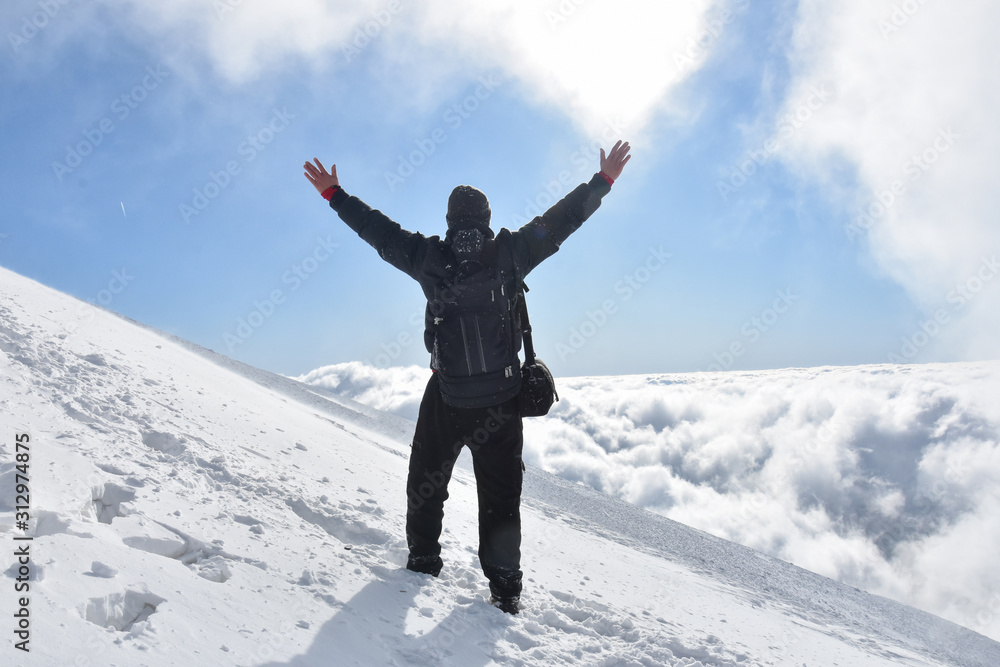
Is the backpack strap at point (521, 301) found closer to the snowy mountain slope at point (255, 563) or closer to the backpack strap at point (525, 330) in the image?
the backpack strap at point (525, 330)

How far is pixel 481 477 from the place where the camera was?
12.4 feet

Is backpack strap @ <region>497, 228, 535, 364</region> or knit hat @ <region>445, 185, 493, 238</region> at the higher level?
knit hat @ <region>445, 185, 493, 238</region>

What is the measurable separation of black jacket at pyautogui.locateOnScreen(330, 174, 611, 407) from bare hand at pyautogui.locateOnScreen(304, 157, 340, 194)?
201 mm

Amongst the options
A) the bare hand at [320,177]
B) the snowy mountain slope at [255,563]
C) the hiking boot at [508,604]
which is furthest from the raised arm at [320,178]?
the hiking boot at [508,604]

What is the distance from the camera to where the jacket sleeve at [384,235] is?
3684mm

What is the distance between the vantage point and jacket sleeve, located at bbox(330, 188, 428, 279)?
368 cm

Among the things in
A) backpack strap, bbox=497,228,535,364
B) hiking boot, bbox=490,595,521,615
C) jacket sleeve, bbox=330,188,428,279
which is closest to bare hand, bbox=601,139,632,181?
backpack strap, bbox=497,228,535,364

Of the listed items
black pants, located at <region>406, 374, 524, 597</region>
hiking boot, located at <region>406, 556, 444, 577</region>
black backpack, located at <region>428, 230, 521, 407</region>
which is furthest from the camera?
hiking boot, located at <region>406, 556, 444, 577</region>

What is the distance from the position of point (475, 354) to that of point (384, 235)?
1112mm

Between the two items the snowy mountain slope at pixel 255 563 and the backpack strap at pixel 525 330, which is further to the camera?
the backpack strap at pixel 525 330

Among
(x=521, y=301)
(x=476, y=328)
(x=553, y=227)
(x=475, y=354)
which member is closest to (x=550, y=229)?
(x=553, y=227)

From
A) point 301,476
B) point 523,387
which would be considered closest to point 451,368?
point 523,387

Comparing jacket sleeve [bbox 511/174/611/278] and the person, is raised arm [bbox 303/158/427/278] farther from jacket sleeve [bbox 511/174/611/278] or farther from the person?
jacket sleeve [bbox 511/174/611/278]

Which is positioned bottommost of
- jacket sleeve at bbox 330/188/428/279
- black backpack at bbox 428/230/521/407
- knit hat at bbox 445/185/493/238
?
black backpack at bbox 428/230/521/407
